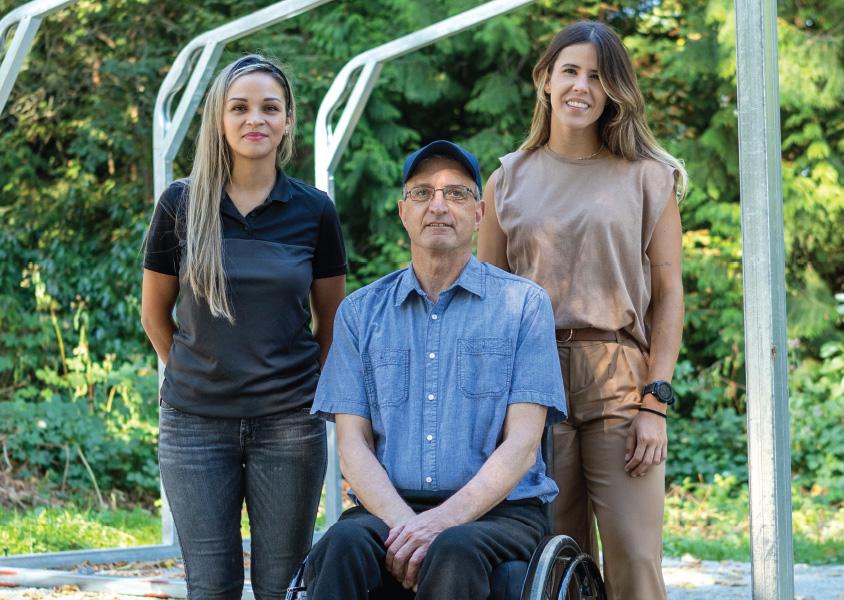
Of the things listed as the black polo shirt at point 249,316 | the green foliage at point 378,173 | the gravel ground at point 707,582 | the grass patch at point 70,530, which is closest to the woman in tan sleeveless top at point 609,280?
the black polo shirt at point 249,316

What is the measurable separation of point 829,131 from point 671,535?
357cm

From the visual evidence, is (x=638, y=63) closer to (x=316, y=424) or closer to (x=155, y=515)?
(x=155, y=515)

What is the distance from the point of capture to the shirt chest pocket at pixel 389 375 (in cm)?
279

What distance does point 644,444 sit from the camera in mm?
2842

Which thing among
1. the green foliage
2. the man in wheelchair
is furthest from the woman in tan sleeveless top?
the green foliage

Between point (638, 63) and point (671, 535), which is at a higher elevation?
point (638, 63)

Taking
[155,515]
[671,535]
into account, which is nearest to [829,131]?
[671,535]

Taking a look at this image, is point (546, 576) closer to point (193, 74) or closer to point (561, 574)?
point (561, 574)

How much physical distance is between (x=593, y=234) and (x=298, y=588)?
3.32 feet

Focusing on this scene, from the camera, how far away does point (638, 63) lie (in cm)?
1037

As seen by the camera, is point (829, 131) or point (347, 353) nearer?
point (347, 353)

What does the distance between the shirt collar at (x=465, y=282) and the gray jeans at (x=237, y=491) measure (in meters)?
0.38

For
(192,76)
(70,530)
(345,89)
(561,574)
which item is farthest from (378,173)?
(561,574)

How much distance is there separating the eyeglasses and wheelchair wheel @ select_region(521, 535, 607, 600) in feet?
2.54
